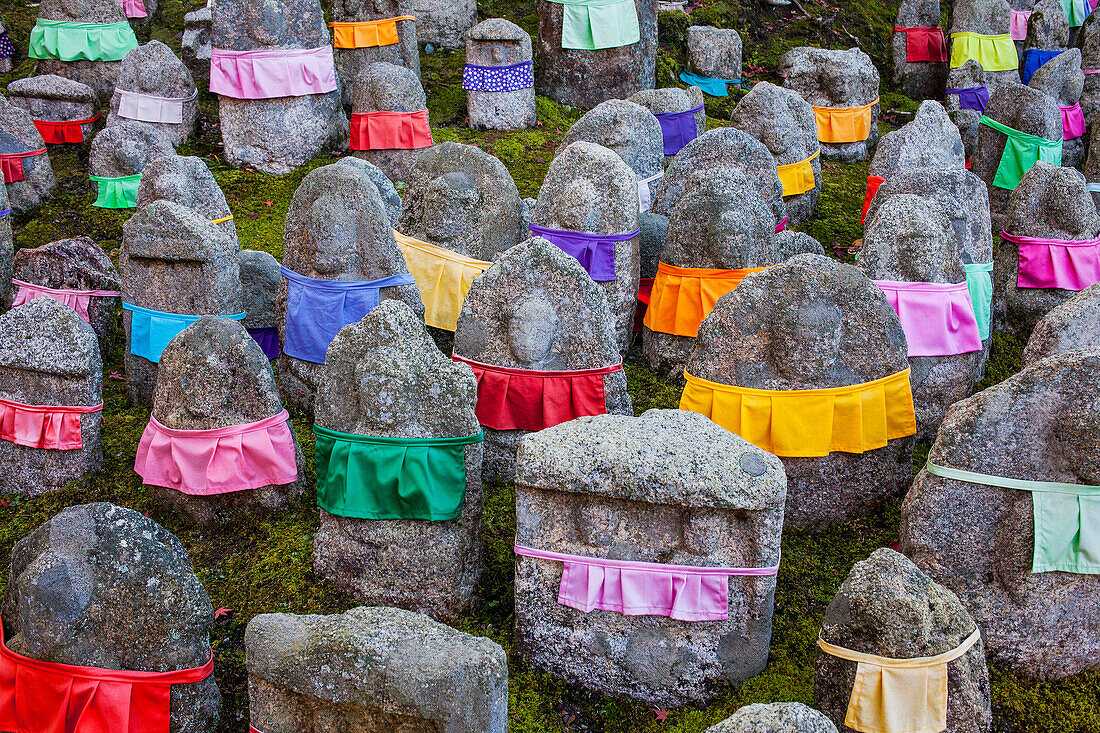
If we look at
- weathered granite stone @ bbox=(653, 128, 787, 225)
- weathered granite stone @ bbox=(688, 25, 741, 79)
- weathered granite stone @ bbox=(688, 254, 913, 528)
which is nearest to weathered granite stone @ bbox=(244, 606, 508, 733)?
weathered granite stone @ bbox=(688, 254, 913, 528)

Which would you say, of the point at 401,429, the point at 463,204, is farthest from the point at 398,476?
the point at 463,204

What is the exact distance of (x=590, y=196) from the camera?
6617 millimetres

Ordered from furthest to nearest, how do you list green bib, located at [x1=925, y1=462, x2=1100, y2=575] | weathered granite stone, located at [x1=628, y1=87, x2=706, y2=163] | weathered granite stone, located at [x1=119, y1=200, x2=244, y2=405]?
weathered granite stone, located at [x1=628, y1=87, x2=706, y2=163] < weathered granite stone, located at [x1=119, y1=200, x2=244, y2=405] < green bib, located at [x1=925, y1=462, x2=1100, y2=575]

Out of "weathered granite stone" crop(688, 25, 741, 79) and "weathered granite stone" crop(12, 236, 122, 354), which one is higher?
"weathered granite stone" crop(688, 25, 741, 79)

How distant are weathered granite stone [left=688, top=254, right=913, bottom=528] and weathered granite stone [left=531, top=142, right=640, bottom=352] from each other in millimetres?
1582

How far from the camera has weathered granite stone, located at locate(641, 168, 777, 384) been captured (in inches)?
258

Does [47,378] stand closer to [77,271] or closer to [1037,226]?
[77,271]

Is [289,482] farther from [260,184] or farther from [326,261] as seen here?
[260,184]

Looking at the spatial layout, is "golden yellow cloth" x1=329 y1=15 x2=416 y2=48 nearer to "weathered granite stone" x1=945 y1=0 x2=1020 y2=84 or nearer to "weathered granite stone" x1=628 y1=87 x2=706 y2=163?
"weathered granite stone" x1=628 y1=87 x2=706 y2=163

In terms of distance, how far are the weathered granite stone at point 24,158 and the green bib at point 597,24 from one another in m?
5.10

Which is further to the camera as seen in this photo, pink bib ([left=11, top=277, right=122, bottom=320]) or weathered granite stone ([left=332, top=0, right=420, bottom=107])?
A: weathered granite stone ([left=332, top=0, right=420, bottom=107])

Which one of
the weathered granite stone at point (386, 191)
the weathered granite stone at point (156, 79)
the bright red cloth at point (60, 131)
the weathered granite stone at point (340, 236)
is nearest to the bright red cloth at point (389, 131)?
the weathered granite stone at point (386, 191)

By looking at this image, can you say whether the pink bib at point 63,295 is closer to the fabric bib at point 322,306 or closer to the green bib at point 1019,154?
the fabric bib at point 322,306

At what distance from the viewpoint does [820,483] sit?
5.25 meters
